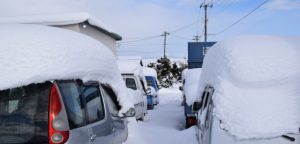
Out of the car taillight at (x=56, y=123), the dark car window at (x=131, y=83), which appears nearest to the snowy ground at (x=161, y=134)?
the dark car window at (x=131, y=83)

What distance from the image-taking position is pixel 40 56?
422cm

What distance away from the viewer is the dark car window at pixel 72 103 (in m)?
4.26

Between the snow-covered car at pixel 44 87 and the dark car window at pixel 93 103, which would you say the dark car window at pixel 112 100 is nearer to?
the dark car window at pixel 93 103

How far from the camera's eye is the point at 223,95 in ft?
16.4

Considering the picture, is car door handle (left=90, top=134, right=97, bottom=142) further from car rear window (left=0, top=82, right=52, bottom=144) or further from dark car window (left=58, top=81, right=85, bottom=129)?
car rear window (left=0, top=82, right=52, bottom=144)

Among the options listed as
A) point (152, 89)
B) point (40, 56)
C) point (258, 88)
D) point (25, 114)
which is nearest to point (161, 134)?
point (258, 88)

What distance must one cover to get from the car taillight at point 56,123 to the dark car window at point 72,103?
135 mm

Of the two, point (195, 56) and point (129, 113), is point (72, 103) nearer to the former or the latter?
point (129, 113)

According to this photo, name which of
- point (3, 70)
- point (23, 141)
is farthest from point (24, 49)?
point (23, 141)

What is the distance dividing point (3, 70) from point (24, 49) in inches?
11.1

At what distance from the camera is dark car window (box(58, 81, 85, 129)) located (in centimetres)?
426

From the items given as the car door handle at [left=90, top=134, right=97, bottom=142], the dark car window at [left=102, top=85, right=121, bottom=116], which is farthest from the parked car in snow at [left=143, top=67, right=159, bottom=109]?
the car door handle at [left=90, top=134, right=97, bottom=142]

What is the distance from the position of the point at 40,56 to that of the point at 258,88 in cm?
241

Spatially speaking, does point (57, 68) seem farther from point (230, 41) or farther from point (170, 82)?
point (170, 82)
